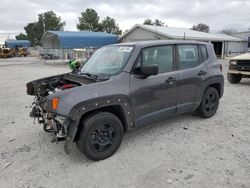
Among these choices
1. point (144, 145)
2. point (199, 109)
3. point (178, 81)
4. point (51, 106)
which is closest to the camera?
point (51, 106)

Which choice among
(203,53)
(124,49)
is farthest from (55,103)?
(203,53)

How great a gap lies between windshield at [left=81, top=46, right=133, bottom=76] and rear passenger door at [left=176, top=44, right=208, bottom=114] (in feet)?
3.77

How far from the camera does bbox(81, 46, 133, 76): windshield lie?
12.7 feet

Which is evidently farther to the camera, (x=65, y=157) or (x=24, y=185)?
(x=65, y=157)

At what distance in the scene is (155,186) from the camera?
2.88 m

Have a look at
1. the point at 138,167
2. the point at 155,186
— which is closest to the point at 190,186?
the point at 155,186

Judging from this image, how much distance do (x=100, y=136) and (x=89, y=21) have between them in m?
54.8

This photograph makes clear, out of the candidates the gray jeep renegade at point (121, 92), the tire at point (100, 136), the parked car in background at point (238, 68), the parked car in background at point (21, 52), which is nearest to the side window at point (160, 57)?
the gray jeep renegade at point (121, 92)

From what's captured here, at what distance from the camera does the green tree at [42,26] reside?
196 feet

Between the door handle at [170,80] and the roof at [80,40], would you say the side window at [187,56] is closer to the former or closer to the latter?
the door handle at [170,80]

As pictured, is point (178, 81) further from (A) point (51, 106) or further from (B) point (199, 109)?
(A) point (51, 106)

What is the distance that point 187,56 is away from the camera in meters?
4.67

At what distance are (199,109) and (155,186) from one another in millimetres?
2713

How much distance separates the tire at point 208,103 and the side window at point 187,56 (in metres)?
0.80
